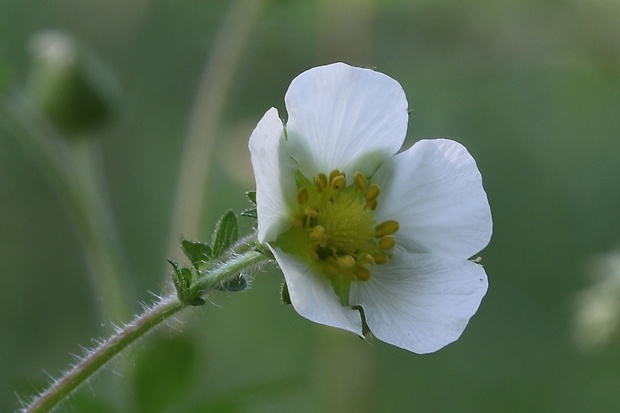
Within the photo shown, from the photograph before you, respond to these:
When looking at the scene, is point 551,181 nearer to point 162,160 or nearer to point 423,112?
point 423,112

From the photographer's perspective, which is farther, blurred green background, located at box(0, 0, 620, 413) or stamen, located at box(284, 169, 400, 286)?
blurred green background, located at box(0, 0, 620, 413)

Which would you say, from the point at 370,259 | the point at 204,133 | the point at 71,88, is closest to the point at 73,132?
the point at 71,88

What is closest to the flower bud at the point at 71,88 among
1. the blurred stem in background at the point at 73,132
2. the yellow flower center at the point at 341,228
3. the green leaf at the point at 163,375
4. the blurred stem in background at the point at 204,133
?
the blurred stem in background at the point at 73,132

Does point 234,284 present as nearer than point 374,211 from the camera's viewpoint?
Yes

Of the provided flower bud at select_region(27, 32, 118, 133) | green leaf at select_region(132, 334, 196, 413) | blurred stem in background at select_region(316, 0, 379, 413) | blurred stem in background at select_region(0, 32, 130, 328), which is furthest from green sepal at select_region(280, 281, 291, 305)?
blurred stem in background at select_region(316, 0, 379, 413)

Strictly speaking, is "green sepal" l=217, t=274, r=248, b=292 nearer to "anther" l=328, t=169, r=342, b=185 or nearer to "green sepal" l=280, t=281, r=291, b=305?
"green sepal" l=280, t=281, r=291, b=305

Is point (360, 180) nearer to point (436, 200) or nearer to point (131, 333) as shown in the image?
point (436, 200)
